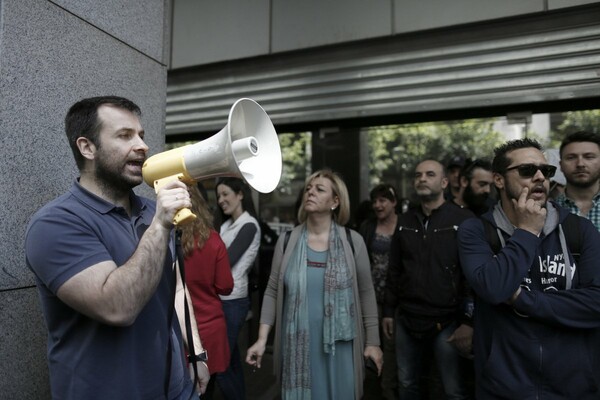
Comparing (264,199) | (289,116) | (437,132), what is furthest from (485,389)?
A: (437,132)

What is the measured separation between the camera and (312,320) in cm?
293

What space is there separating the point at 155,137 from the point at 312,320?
164 cm

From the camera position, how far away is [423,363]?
3506 mm

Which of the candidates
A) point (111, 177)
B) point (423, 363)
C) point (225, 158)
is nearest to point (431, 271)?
point (423, 363)

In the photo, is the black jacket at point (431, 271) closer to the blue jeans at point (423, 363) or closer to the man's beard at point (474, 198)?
the blue jeans at point (423, 363)

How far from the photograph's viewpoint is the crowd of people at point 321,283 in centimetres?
149

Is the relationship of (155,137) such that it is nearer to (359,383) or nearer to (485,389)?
(359,383)

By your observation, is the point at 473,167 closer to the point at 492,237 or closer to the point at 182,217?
the point at 492,237

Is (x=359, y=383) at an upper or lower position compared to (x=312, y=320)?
lower

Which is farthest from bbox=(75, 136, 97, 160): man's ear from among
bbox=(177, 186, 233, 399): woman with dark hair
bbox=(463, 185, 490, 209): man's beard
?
bbox=(463, 185, 490, 209): man's beard

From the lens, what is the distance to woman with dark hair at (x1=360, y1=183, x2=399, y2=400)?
4250 mm

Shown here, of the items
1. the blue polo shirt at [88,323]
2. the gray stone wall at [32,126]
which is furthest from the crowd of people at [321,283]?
the gray stone wall at [32,126]

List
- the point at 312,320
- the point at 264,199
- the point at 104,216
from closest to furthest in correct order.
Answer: the point at 104,216 < the point at 312,320 < the point at 264,199

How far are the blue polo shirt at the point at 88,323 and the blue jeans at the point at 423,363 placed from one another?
2.25m
